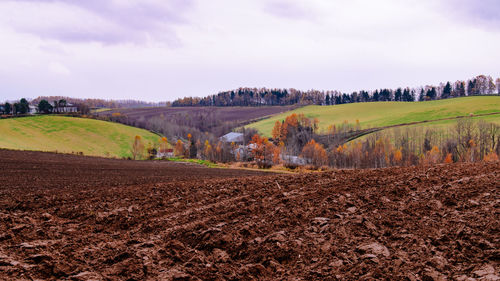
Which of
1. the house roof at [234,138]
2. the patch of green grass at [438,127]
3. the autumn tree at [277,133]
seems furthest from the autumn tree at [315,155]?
the house roof at [234,138]

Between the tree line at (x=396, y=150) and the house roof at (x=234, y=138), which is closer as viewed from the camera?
the tree line at (x=396, y=150)

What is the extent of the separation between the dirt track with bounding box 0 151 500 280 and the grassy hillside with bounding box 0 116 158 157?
69.3 m

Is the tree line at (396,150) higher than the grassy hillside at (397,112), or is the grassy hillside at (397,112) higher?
the grassy hillside at (397,112)

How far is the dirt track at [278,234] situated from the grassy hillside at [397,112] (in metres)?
97.9

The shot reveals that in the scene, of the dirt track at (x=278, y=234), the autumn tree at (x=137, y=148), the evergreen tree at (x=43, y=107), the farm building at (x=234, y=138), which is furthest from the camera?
the farm building at (x=234, y=138)

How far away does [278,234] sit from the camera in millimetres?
6633

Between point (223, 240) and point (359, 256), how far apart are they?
275 cm

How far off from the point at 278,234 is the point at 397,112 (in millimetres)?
132398

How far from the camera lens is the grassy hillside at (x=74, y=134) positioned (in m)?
76.8

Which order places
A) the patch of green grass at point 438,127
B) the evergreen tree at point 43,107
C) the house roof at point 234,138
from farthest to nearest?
the house roof at point 234,138, the evergreen tree at point 43,107, the patch of green grass at point 438,127

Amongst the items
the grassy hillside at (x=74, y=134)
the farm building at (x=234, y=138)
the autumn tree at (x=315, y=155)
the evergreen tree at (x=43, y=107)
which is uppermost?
the evergreen tree at (x=43, y=107)

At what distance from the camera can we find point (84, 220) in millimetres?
9203

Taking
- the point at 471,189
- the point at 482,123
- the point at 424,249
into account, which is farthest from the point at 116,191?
the point at 482,123

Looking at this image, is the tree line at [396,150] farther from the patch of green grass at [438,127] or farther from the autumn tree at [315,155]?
the patch of green grass at [438,127]
